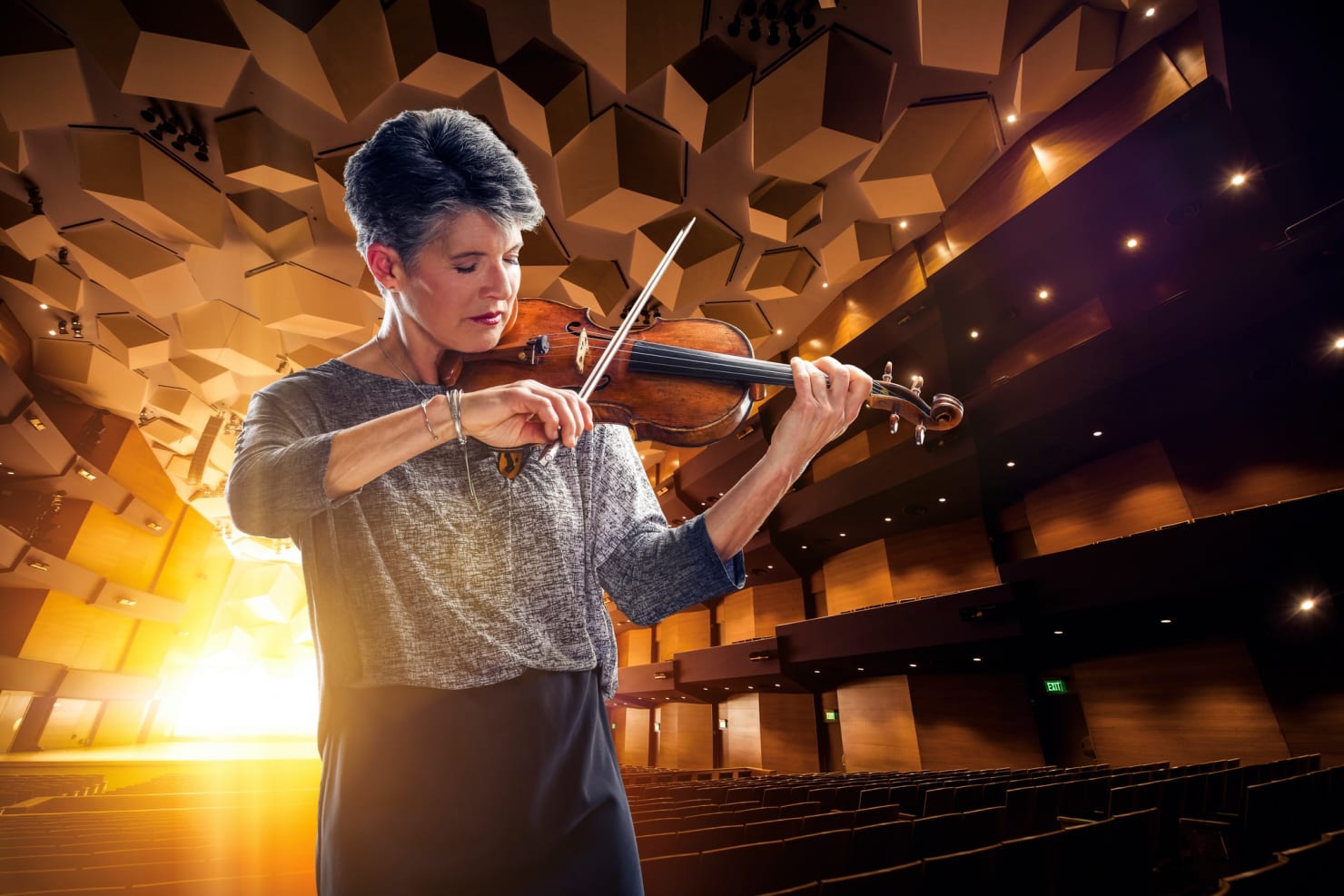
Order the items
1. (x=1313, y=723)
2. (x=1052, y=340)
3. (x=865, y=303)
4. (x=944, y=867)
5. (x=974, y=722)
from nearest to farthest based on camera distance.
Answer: (x=944, y=867) < (x=1313, y=723) < (x=1052, y=340) < (x=865, y=303) < (x=974, y=722)

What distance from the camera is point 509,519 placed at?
2.52 ft

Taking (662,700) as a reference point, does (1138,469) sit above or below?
above

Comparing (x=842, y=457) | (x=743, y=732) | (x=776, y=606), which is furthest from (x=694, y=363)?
(x=743, y=732)

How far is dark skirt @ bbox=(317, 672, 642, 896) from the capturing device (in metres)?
0.56

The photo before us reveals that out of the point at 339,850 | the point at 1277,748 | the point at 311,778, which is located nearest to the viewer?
the point at 339,850

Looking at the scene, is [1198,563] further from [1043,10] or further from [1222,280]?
[1043,10]

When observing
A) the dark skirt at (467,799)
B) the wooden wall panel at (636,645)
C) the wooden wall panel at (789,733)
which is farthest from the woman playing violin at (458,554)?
the wooden wall panel at (636,645)

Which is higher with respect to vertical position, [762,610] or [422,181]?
[762,610]

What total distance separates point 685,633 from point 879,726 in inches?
241

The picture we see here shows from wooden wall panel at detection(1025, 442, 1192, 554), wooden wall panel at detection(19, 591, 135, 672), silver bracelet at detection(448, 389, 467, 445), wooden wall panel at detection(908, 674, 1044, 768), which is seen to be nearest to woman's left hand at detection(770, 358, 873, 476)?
silver bracelet at detection(448, 389, 467, 445)

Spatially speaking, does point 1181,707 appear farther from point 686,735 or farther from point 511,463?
point 686,735

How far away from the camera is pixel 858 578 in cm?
1107

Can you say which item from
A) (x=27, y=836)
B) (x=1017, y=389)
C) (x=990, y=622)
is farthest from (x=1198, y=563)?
(x=27, y=836)

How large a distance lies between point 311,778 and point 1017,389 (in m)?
10.7
